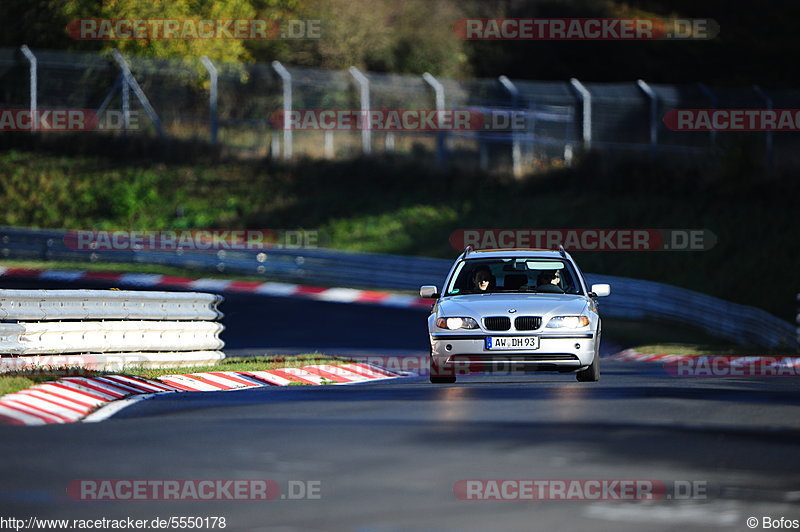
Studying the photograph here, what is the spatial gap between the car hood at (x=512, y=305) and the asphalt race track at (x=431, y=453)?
30.7 inches

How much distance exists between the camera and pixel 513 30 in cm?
5447

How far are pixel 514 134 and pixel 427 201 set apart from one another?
123 inches

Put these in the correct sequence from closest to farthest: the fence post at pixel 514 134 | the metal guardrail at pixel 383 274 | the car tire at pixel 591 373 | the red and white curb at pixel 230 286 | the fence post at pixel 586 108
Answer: the car tire at pixel 591 373 → the metal guardrail at pixel 383 274 → the red and white curb at pixel 230 286 → the fence post at pixel 586 108 → the fence post at pixel 514 134

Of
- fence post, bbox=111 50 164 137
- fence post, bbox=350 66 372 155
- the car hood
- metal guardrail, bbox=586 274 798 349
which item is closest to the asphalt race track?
the car hood

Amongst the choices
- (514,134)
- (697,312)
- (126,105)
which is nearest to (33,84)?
(126,105)

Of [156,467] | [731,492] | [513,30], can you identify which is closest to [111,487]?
[156,467]

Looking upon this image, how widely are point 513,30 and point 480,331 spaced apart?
4038cm

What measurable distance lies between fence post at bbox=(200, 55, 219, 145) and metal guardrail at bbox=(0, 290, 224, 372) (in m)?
25.6

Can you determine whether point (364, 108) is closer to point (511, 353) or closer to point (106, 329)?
point (106, 329)

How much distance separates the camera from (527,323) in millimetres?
15273

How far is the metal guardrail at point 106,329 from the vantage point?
1480cm

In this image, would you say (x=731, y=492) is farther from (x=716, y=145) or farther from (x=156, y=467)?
(x=716, y=145)

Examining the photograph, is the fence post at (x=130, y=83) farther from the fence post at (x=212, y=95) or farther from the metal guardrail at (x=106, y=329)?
the metal guardrail at (x=106, y=329)

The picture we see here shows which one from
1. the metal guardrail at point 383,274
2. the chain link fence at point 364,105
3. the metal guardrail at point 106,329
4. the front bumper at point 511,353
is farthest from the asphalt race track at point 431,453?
the chain link fence at point 364,105
